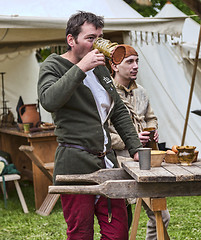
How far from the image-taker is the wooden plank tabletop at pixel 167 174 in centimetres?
204

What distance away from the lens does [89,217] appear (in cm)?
234

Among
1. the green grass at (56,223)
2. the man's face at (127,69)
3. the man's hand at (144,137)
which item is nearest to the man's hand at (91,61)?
the man's hand at (144,137)

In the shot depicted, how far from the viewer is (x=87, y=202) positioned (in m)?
2.34

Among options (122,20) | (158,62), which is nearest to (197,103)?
(158,62)

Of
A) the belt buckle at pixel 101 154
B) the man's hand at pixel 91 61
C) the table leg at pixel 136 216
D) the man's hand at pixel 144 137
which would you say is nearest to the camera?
the man's hand at pixel 91 61

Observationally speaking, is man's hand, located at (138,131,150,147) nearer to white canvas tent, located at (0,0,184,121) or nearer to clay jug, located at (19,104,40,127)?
white canvas tent, located at (0,0,184,121)

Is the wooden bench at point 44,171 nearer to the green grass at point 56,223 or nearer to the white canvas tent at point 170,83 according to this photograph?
the green grass at point 56,223

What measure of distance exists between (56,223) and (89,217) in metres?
2.54

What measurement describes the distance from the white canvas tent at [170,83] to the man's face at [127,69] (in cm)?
304

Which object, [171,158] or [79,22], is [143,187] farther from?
[79,22]

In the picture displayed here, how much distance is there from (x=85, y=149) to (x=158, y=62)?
419cm

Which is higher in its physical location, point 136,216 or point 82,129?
point 82,129

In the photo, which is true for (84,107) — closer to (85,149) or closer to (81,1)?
(85,149)

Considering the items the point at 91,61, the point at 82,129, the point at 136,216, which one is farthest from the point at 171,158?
the point at 136,216
